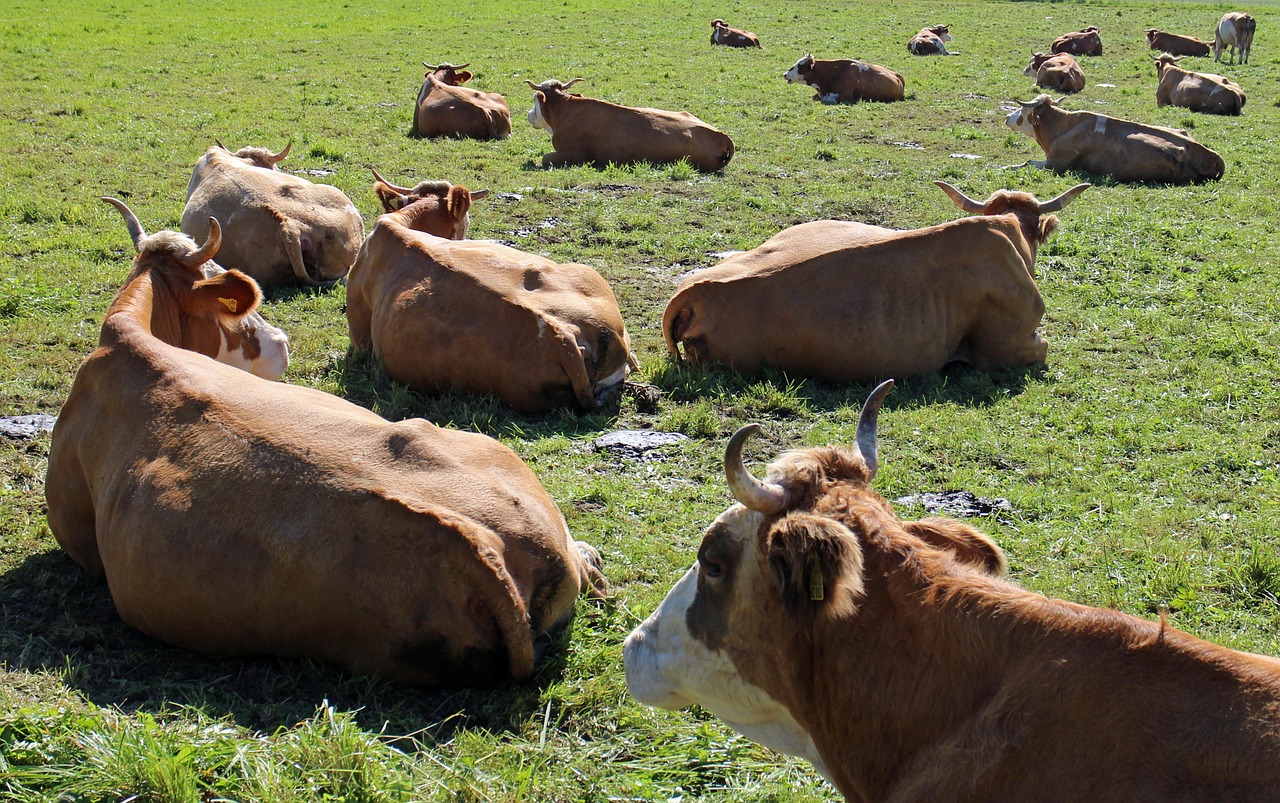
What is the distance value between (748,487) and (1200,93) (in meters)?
21.3

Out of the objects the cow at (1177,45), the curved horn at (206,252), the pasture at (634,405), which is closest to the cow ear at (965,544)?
the pasture at (634,405)

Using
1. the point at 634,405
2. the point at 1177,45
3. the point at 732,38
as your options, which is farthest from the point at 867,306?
the point at 1177,45

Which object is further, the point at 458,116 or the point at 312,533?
the point at 458,116

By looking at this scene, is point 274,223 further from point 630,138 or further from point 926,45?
point 926,45

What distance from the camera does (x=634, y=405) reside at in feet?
25.7

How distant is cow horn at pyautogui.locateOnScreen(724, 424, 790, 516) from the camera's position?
3.11m

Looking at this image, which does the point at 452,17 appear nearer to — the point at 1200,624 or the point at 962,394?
the point at 962,394

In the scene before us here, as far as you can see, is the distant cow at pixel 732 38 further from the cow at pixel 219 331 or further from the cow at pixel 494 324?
the cow at pixel 219 331

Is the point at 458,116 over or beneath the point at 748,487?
beneath

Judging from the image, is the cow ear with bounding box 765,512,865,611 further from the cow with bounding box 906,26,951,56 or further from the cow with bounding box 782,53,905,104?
the cow with bounding box 906,26,951,56

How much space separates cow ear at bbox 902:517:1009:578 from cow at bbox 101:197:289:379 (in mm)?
4562

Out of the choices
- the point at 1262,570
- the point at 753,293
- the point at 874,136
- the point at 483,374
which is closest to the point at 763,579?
the point at 1262,570

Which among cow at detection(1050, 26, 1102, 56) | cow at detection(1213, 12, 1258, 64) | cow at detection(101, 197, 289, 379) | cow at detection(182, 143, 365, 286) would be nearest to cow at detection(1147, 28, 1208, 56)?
cow at detection(1213, 12, 1258, 64)

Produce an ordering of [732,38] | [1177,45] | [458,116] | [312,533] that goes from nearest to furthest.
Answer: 1. [312,533]
2. [458,116]
3. [732,38]
4. [1177,45]
